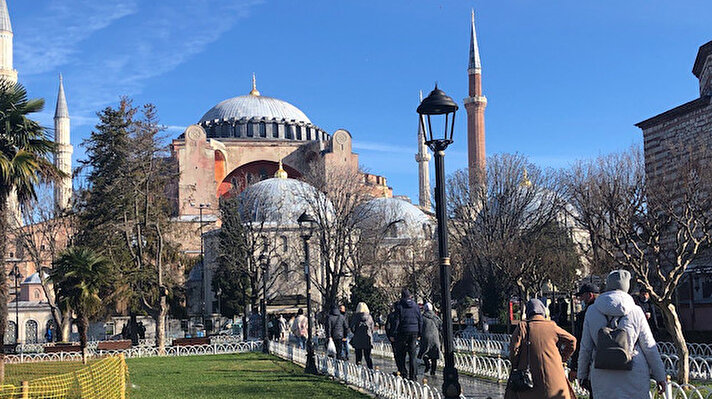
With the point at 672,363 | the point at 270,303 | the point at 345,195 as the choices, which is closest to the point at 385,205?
the point at 270,303

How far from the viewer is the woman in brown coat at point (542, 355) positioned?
6086 millimetres

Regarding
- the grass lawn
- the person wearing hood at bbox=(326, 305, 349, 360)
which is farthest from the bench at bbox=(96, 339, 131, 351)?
the person wearing hood at bbox=(326, 305, 349, 360)

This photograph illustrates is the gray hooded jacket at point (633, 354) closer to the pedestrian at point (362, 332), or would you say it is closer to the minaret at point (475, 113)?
the pedestrian at point (362, 332)

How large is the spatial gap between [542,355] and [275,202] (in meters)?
37.8

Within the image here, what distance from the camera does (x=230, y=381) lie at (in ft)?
46.1

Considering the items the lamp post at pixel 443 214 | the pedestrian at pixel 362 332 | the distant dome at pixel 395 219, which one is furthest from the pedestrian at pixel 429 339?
the distant dome at pixel 395 219

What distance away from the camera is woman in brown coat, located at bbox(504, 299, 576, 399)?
20.0ft

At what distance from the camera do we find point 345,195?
111ft

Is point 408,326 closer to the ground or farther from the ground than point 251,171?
closer to the ground

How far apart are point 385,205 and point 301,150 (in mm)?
15079

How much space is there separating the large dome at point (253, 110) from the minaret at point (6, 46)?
47.6 feet

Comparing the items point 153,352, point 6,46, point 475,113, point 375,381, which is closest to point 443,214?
point 375,381

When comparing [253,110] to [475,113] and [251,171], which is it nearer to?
[251,171]

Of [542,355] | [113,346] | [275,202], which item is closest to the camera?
[542,355]
